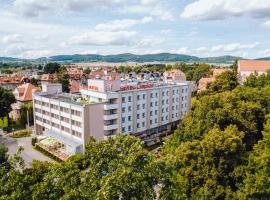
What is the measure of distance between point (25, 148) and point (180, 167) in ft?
122

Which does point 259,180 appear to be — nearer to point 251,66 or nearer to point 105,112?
point 105,112

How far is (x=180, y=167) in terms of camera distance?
23391mm

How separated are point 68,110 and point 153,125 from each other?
18.4m

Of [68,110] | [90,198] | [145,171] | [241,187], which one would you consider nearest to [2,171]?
[90,198]

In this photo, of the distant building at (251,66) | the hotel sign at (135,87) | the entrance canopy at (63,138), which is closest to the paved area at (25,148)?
the entrance canopy at (63,138)

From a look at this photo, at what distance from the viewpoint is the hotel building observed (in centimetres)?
4466

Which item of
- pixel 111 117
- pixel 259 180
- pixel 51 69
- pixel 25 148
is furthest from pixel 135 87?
pixel 51 69

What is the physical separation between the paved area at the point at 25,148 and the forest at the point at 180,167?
10.2 m

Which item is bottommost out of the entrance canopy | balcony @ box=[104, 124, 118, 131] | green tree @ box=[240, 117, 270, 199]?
the entrance canopy

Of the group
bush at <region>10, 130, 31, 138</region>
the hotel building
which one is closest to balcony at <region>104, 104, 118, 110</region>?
the hotel building

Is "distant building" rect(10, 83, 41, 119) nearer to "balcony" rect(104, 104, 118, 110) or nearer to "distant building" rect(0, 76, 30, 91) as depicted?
"balcony" rect(104, 104, 118, 110)

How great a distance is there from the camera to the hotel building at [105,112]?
44656mm

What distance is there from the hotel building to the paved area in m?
3.57

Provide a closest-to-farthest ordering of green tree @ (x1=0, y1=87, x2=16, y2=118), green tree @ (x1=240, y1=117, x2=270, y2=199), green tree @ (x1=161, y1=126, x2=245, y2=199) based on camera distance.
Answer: green tree @ (x1=240, y1=117, x2=270, y2=199)
green tree @ (x1=161, y1=126, x2=245, y2=199)
green tree @ (x1=0, y1=87, x2=16, y2=118)
